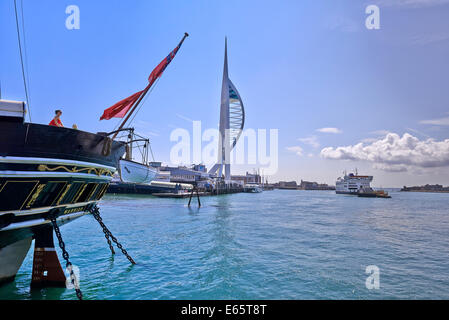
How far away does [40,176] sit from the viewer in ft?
24.4

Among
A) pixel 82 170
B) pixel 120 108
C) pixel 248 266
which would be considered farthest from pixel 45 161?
pixel 248 266

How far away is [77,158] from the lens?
8.50 meters

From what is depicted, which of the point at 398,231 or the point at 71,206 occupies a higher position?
the point at 71,206

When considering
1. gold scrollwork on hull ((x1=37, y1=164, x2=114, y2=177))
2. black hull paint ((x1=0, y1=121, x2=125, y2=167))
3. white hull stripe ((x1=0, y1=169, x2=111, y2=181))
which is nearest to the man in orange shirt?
black hull paint ((x1=0, y1=121, x2=125, y2=167))

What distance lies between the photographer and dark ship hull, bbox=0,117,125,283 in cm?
689

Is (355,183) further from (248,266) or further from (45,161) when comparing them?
(45,161)

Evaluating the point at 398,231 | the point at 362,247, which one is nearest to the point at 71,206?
the point at 362,247

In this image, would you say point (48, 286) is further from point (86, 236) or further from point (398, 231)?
point (398, 231)

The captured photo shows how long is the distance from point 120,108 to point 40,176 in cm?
619

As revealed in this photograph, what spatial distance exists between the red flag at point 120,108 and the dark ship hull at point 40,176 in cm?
314

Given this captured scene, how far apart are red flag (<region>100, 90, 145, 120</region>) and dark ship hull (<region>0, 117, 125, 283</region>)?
314cm

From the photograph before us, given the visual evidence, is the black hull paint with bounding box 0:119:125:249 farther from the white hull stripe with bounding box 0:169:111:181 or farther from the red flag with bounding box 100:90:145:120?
the red flag with bounding box 100:90:145:120
